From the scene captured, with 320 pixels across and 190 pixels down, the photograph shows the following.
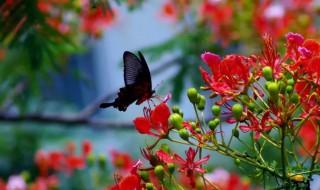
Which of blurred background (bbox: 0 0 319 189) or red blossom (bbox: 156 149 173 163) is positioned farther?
blurred background (bbox: 0 0 319 189)

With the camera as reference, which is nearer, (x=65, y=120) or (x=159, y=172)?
(x=159, y=172)

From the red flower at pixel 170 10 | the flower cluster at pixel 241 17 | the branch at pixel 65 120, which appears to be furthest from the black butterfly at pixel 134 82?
the red flower at pixel 170 10

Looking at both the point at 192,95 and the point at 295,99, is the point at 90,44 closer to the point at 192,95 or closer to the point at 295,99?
the point at 192,95

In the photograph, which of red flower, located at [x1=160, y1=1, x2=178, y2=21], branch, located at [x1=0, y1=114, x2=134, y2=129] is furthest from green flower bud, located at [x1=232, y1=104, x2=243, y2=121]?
red flower, located at [x1=160, y1=1, x2=178, y2=21]

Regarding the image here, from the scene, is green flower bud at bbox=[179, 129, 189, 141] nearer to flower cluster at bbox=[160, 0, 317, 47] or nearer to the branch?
the branch

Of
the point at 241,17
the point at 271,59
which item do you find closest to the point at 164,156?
the point at 271,59

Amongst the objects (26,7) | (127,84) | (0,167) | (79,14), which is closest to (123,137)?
(0,167)
